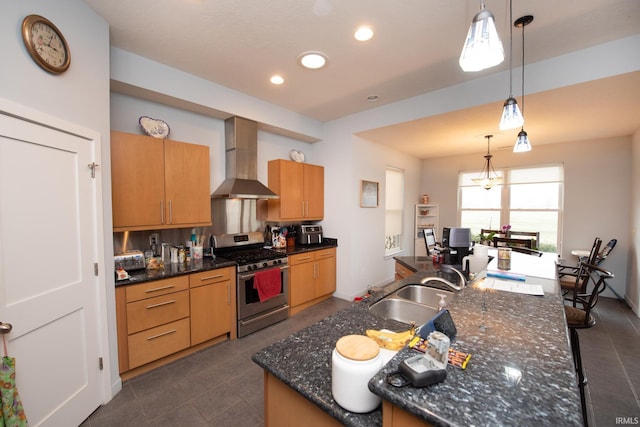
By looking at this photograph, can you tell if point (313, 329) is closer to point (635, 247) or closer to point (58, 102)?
point (58, 102)

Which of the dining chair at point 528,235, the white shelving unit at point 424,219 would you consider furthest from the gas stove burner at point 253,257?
the dining chair at point 528,235

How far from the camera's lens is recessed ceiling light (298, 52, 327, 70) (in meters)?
2.33

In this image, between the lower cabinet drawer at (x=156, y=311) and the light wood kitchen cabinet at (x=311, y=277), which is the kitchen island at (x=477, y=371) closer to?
the lower cabinet drawer at (x=156, y=311)

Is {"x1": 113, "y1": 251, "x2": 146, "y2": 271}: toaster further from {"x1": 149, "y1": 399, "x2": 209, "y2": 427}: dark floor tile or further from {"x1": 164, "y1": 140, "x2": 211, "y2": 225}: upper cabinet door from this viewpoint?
{"x1": 149, "y1": 399, "x2": 209, "y2": 427}: dark floor tile

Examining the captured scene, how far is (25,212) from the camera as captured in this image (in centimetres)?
143

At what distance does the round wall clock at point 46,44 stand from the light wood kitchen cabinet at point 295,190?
2.34 m

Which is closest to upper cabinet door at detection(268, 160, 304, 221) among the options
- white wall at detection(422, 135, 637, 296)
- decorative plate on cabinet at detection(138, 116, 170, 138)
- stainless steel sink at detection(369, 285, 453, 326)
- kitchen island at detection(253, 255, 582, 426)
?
decorative plate on cabinet at detection(138, 116, 170, 138)

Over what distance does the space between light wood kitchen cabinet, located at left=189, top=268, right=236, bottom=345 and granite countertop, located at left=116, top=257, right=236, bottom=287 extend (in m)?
0.06

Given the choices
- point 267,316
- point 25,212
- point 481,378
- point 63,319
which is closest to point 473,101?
point 481,378

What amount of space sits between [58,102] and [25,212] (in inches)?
27.4

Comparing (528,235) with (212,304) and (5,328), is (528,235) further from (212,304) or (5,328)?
(5,328)

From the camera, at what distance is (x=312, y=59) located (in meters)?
2.39

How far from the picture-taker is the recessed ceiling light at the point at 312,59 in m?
2.33

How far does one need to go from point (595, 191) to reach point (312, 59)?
17.1ft
